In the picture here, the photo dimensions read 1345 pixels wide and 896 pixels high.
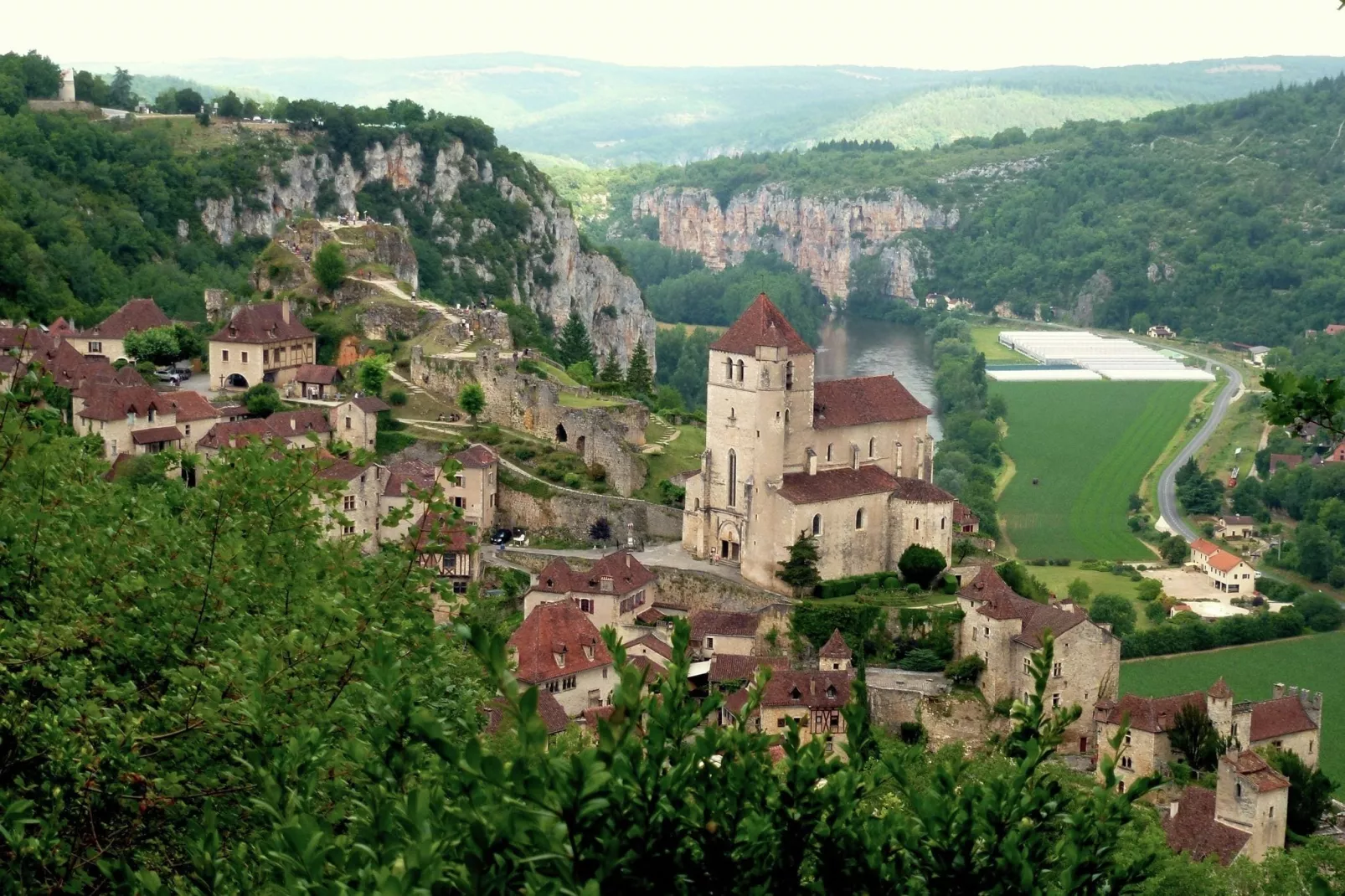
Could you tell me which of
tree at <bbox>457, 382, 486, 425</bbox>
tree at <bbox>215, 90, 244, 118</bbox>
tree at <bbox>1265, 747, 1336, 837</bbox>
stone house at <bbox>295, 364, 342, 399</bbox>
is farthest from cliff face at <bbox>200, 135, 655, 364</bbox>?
tree at <bbox>1265, 747, 1336, 837</bbox>

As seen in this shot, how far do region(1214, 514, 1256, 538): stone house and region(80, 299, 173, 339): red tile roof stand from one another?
41775mm

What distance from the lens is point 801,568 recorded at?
44219mm

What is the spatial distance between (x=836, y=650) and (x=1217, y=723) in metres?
8.21

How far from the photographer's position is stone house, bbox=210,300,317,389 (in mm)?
55594

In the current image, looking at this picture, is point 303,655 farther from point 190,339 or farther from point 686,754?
point 190,339

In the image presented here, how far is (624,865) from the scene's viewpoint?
12281 mm

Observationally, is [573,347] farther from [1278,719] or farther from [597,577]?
[1278,719]

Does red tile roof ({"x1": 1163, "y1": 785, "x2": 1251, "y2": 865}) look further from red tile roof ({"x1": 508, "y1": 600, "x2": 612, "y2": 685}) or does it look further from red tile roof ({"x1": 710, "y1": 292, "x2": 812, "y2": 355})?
red tile roof ({"x1": 710, "y1": 292, "x2": 812, "y2": 355})

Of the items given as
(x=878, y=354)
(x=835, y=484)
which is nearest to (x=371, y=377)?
(x=835, y=484)

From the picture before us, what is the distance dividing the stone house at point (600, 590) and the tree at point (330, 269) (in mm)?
20834

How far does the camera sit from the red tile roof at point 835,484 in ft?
147

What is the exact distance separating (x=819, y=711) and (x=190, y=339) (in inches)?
1045

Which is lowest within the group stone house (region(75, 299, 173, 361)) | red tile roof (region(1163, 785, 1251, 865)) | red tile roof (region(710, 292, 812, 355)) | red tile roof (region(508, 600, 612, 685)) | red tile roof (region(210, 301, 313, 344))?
red tile roof (region(1163, 785, 1251, 865))

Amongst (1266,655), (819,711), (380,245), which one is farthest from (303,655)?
(380,245)
